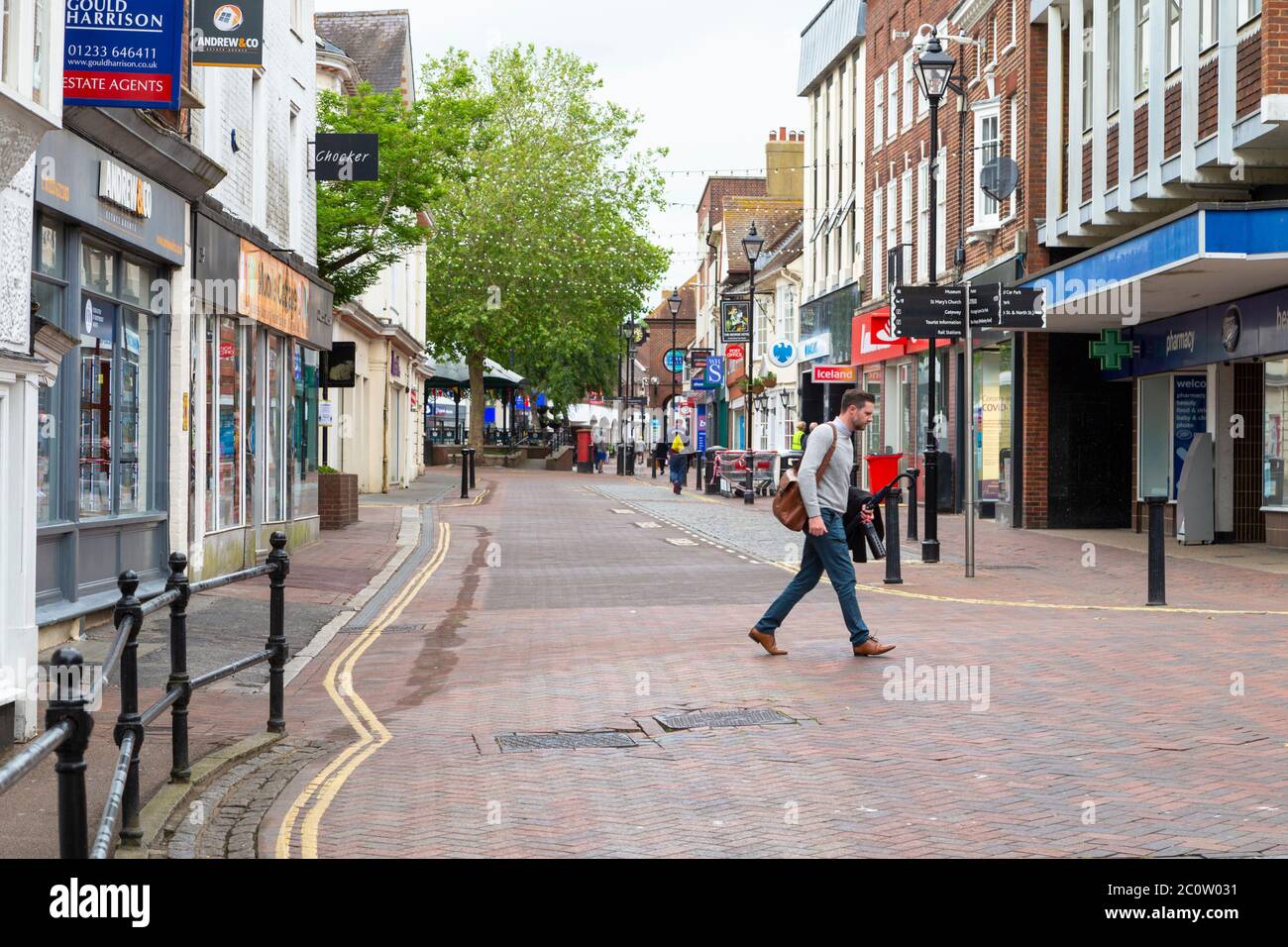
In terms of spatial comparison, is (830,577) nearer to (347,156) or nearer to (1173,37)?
(1173,37)

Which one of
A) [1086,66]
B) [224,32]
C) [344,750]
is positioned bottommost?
[344,750]

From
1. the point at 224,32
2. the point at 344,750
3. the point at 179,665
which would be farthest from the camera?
the point at 224,32

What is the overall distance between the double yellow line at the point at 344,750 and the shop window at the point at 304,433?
7.21 metres

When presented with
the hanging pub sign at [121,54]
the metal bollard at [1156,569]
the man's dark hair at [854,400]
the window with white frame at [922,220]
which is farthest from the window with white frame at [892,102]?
the hanging pub sign at [121,54]

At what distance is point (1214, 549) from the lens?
21.6m

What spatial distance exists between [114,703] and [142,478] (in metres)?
5.30

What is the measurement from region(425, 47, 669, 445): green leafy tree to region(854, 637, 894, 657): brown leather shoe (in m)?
46.6

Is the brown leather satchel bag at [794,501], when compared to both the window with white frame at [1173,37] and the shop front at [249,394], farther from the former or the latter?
the window with white frame at [1173,37]

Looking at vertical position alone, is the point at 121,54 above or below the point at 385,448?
above

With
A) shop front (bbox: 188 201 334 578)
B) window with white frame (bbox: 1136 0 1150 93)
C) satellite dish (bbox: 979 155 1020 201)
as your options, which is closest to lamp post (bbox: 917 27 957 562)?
window with white frame (bbox: 1136 0 1150 93)

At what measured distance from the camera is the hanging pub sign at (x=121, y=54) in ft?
33.1

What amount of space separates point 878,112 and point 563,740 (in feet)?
113

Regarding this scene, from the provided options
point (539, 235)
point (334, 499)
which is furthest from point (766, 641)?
point (539, 235)

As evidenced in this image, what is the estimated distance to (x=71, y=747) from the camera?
3.64 meters
